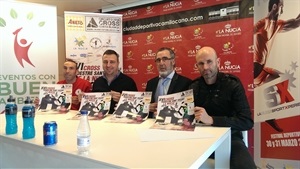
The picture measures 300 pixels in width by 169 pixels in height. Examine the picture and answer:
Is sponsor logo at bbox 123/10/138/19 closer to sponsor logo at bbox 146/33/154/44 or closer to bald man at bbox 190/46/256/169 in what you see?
sponsor logo at bbox 146/33/154/44

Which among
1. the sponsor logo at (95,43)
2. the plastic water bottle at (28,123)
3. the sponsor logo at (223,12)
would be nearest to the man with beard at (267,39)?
the sponsor logo at (223,12)

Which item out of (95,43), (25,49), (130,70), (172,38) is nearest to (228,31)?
(172,38)

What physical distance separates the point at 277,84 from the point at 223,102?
1213 mm

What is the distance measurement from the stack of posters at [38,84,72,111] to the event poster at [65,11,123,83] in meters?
1.46

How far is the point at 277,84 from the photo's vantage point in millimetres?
2646

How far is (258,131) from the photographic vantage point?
111 inches

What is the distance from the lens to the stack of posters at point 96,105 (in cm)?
187

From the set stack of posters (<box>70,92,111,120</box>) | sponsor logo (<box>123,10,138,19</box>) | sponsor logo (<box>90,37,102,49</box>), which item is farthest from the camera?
sponsor logo (<box>123,10,138,19</box>)

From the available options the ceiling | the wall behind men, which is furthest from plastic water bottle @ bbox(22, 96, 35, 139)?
the ceiling

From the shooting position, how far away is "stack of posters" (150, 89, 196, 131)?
146 cm

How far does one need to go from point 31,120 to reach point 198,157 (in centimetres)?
94

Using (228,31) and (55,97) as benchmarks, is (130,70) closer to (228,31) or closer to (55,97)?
(228,31)

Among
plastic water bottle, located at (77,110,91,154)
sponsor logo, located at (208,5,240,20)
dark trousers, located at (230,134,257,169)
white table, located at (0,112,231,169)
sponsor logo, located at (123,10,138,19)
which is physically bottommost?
dark trousers, located at (230,134,257,169)

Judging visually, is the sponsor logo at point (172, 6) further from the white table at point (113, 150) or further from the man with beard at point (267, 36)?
the white table at point (113, 150)
